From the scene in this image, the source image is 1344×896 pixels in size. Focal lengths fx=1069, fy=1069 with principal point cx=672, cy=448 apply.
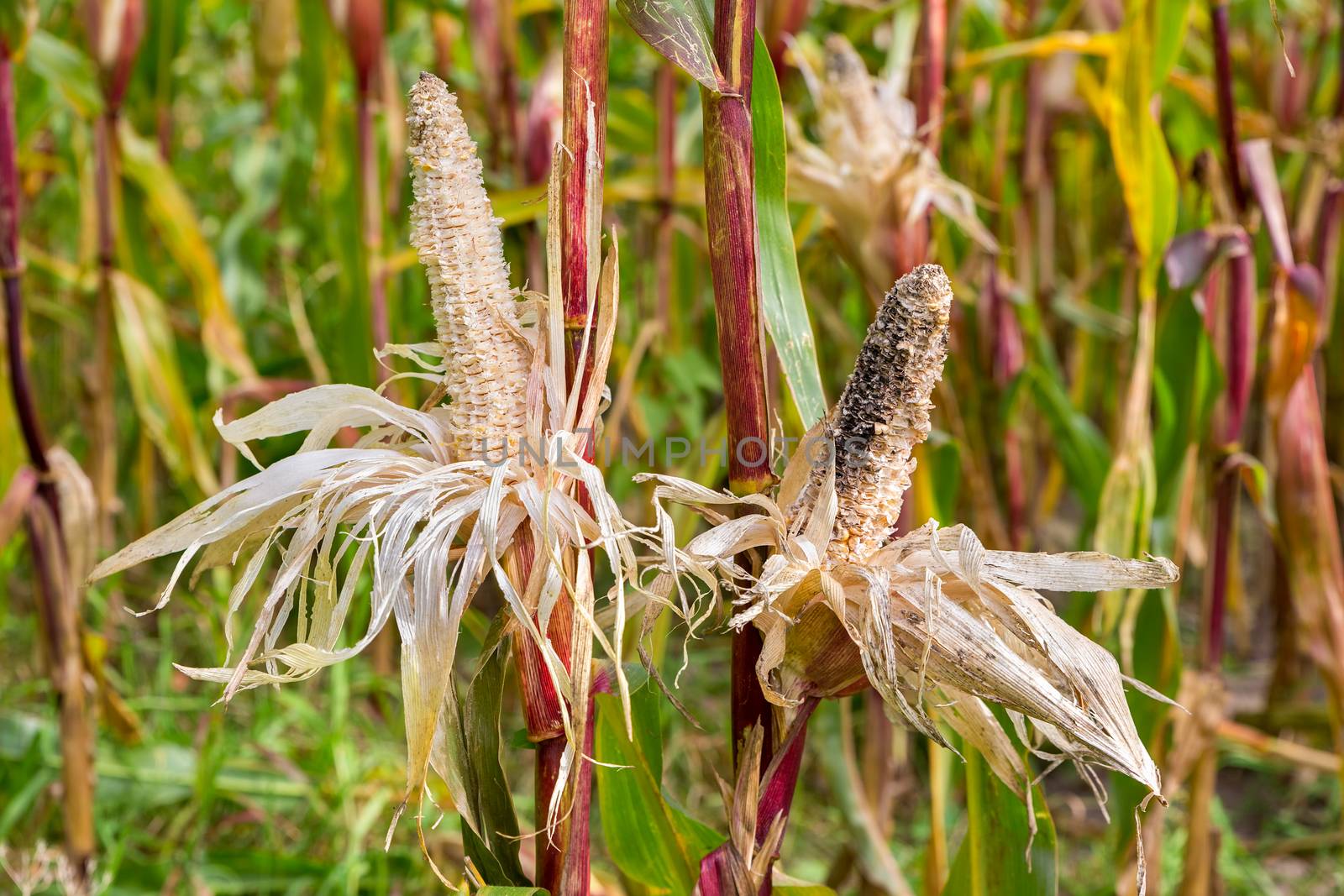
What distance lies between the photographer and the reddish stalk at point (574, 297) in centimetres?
43

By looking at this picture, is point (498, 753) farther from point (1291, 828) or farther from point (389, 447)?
→ point (1291, 828)

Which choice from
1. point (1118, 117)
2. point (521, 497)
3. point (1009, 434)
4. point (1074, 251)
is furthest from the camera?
point (1074, 251)

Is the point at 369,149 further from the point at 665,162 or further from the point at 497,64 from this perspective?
the point at 665,162

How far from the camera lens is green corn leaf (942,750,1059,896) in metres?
0.60

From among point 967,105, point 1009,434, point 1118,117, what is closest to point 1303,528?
point 1009,434

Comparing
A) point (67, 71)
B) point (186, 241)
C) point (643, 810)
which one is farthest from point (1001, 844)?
point (67, 71)

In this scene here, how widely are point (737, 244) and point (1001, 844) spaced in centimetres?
39

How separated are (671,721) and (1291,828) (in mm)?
858

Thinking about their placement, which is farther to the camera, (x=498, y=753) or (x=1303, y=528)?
(x=1303, y=528)

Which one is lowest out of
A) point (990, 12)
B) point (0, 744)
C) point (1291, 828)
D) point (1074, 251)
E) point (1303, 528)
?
point (1291, 828)

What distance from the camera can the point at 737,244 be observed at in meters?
0.44

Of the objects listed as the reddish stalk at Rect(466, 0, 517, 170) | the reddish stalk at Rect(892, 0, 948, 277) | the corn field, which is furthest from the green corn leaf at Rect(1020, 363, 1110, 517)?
the reddish stalk at Rect(466, 0, 517, 170)

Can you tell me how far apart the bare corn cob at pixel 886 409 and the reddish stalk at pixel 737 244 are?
0.04 metres

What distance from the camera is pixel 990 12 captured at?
1457 mm
